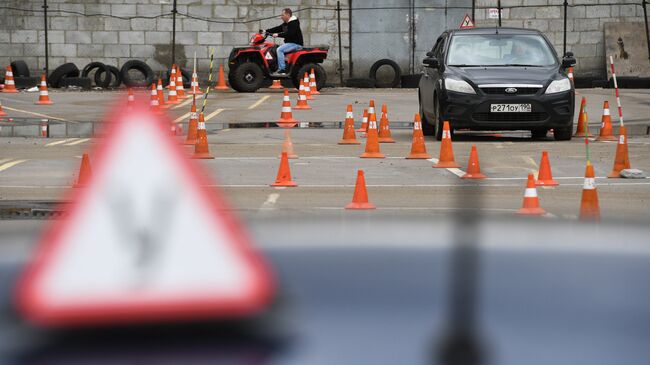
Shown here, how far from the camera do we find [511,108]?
19.7 m

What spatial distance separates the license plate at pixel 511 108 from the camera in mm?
19719

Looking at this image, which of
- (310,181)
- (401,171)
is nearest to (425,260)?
(310,181)

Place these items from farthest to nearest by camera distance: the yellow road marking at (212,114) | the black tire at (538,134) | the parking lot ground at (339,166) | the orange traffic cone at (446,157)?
the yellow road marking at (212,114) → the black tire at (538,134) → the orange traffic cone at (446,157) → the parking lot ground at (339,166)

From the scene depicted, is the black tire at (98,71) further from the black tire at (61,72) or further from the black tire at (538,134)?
the black tire at (538,134)

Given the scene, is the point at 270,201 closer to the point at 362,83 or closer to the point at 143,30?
the point at 362,83

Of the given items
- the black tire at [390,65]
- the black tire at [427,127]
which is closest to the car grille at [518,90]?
the black tire at [427,127]

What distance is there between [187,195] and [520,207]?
10661 mm

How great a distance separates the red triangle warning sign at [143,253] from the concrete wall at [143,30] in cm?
3718

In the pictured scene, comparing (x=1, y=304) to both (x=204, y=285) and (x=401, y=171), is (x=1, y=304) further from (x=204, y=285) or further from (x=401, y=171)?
(x=401, y=171)

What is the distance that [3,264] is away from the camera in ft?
6.95

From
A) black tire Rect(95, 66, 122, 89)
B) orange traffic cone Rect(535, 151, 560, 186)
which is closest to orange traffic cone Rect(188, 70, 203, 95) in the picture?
black tire Rect(95, 66, 122, 89)

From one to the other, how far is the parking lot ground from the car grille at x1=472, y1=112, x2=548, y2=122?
1.16 feet

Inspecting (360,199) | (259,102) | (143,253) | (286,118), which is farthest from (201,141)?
(143,253)

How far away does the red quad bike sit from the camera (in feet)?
111
